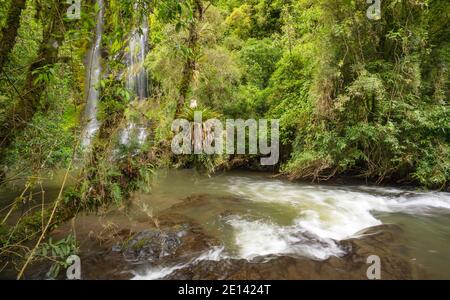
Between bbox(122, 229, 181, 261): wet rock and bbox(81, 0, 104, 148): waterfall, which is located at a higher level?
bbox(81, 0, 104, 148): waterfall

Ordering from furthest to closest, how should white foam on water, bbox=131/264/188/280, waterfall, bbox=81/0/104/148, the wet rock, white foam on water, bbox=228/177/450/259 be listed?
white foam on water, bbox=228/177/450/259 < the wet rock < white foam on water, bbox=131/264/188/280 < waterfall, bbox=81/0/104/148

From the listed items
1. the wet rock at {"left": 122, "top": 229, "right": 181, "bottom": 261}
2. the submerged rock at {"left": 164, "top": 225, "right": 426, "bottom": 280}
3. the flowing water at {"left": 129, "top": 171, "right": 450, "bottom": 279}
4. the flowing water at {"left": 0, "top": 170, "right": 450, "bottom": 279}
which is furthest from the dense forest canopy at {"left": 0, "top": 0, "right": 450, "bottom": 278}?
the submerged rock at {"left": 164, "top": 225, "right": 426, "bottom": 280}

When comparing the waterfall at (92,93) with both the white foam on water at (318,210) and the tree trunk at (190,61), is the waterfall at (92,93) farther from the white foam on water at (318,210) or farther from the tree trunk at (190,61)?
the white foam on water at (318,210)

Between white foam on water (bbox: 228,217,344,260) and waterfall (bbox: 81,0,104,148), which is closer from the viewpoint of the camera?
waterfall (bbox: 81,0,104,148)

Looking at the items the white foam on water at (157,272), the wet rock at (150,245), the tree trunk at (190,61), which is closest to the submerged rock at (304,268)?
the white foam on water at (157,272)

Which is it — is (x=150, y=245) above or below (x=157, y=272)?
above

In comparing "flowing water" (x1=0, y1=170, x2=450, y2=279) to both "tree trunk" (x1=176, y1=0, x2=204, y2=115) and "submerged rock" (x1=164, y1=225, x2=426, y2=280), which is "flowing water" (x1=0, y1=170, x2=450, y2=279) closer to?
"submerged rock" (x1=164, y1=225, x2=426, y2=280)

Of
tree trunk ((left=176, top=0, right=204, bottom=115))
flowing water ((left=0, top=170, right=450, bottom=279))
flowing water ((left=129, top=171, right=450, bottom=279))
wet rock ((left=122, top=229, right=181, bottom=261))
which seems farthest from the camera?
flowing water ((left=129, top=171, right=450, bottom=279))

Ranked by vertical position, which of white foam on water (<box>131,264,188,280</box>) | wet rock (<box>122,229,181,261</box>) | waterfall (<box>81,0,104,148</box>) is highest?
waterfall (<box>81,0,104,148</box>)

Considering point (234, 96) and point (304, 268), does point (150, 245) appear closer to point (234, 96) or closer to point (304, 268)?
point (304, 268)

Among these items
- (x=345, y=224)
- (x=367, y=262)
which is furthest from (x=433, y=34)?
(x=367, y=262)

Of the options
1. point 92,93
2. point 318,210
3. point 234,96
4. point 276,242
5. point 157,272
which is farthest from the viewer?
point 92,93

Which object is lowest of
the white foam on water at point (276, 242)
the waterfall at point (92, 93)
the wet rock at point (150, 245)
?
the white foam on water at point (276, 242)

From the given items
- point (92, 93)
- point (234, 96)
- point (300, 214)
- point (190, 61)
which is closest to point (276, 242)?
point (300, 214)
